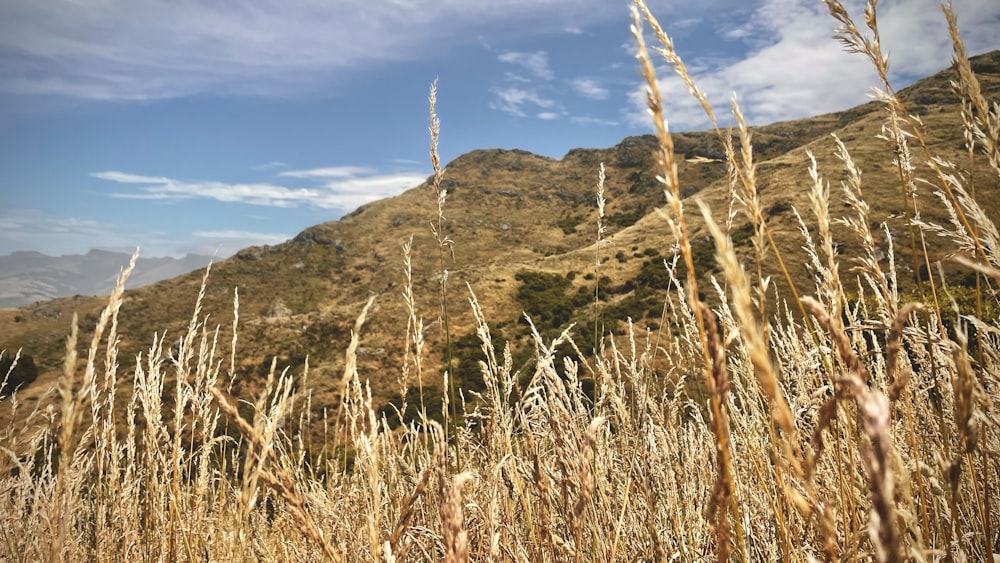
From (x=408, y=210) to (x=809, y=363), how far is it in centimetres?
8892

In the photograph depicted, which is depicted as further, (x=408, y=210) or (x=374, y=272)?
(x=408, y=210)

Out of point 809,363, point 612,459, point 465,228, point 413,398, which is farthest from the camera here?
point 465,228

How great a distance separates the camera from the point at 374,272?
66812mm

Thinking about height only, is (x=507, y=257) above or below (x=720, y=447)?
above

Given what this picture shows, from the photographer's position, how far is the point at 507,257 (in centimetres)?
6794

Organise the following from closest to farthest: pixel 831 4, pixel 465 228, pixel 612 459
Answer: pixel 831 4, pixel 612 459, pixel 465 228

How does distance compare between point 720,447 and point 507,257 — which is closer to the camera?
point 720,447

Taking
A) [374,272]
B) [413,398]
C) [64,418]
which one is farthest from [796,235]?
[374,272]

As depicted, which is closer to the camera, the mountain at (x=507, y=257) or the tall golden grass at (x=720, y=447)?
the tall golden grass at (x=720, y=447)

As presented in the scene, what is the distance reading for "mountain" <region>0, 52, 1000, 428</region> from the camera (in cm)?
2884

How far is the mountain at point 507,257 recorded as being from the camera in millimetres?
28844

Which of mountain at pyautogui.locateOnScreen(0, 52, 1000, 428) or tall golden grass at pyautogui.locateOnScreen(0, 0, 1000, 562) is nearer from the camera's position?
tall golden grass at pyautogui.locateOnScreen(0, 0, 1000, 562)

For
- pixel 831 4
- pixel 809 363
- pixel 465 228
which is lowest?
pixel 809 363

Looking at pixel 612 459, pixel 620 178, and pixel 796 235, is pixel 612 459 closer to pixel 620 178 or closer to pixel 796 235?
pixel 796 235
